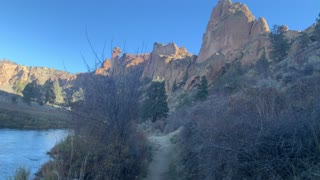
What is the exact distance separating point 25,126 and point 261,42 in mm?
45661

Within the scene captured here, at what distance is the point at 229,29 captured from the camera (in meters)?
89.1

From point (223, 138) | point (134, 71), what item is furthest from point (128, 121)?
point (223, 138)

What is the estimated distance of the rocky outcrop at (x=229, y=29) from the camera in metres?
83.6

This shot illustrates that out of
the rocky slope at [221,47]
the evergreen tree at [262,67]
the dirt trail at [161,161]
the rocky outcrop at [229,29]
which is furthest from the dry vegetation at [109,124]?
the rocky outcrop at [229,29]

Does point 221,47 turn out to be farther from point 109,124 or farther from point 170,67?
point 109,124

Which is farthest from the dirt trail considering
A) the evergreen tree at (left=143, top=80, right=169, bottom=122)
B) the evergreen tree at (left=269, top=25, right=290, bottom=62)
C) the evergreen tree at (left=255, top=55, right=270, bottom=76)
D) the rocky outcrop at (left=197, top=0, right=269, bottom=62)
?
the rocky outcrop at (left=197, top=0, right=269, bottom=62)

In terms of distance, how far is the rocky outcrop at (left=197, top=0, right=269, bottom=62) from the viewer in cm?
8362

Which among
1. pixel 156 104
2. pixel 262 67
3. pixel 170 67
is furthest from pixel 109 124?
pixel 170 67

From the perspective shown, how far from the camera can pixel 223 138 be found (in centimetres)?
763

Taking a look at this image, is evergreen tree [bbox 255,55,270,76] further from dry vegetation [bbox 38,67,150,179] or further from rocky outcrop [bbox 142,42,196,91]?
rocky outcrop [bbox 142,42,196,91]

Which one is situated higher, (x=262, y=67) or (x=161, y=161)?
(x=262, y=67)

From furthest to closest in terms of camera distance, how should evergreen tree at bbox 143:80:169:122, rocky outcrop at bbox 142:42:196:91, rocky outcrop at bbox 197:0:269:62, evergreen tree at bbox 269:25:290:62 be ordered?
1. rocky outcrop at bbox 142:42:196:91
2. rocky outcrop at bbox 197:0:269:62
3. evergreen tree at bbox 269:25:290:62
4. evergreen tree at bbox 143:80:169:122

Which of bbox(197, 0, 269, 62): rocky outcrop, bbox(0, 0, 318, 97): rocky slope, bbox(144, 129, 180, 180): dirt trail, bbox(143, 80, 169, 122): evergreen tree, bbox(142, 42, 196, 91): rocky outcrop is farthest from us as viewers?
bbox(142, 42, 196, 91): rocky outcrop

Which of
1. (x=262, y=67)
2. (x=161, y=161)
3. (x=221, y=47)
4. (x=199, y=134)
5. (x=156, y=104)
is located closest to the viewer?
(x=199, y=134)
